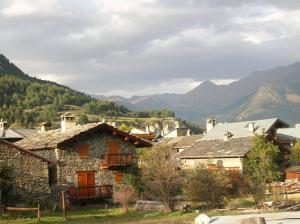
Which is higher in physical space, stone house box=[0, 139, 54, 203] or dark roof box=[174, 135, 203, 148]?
dark roof box=[174, 135, 203, 148]

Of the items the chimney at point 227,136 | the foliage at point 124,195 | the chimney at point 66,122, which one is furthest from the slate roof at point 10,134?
the foliage at point 124,195

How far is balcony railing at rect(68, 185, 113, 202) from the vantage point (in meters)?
45.9

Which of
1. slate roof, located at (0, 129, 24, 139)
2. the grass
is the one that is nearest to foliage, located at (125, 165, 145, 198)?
A: the grass

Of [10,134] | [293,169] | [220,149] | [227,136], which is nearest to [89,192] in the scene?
[220,149]

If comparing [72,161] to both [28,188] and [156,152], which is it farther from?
[156,152]

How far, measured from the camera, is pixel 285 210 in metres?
33.3

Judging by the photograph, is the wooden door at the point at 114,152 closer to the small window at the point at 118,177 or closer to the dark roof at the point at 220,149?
the small window at the point at 118,177

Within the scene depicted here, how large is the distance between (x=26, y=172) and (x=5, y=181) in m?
3.70

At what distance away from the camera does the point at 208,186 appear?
3944cm

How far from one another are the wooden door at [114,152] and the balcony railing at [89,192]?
87.9 inches

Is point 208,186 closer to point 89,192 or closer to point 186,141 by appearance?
point 89,192

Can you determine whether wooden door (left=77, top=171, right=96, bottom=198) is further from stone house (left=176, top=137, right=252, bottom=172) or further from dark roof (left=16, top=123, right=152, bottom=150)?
stone house (left=176, top=137, right=252, bottom=172)

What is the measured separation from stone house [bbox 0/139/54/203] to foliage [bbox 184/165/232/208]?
38.5ft

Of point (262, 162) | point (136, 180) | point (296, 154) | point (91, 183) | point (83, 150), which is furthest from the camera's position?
point (296, 154)
